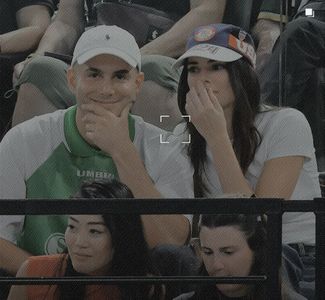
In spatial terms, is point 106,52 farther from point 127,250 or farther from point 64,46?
point 127,250

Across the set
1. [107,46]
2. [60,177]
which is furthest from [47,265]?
[107,46]

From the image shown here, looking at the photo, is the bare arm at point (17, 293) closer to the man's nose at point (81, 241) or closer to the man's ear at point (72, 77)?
the man's nose at point (81, 241)

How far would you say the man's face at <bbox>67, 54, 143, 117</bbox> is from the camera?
213 centimetres

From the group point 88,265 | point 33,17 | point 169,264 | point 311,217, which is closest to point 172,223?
point 169,264

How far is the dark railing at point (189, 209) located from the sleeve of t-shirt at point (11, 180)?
37 cm

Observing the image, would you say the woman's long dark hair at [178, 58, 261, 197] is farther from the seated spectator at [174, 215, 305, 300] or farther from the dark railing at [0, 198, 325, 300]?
the dark railing at [0, 198, 325, 300]

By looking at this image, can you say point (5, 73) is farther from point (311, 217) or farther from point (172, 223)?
point (311, 217)

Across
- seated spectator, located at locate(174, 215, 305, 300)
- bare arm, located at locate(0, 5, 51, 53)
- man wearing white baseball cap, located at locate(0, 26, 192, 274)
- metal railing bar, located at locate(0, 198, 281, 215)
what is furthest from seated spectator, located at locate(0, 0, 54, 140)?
seated spectator, located at locate(174, 215, 305, 300)

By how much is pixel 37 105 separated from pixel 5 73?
0.12m

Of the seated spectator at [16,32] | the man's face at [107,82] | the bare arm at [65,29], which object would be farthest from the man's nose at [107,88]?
the seated spectator at [16,32]

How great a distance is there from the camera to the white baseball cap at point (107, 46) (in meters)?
2.13

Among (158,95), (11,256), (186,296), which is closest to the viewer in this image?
(186,296)

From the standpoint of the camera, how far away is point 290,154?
83.6 inches

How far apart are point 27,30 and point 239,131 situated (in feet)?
2.01
